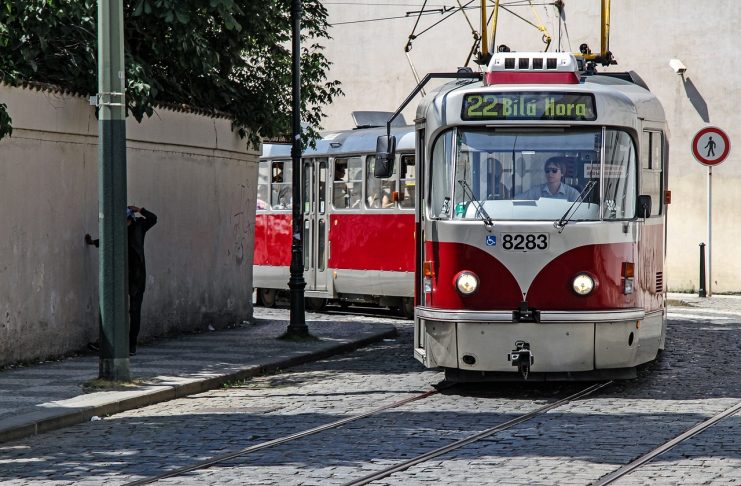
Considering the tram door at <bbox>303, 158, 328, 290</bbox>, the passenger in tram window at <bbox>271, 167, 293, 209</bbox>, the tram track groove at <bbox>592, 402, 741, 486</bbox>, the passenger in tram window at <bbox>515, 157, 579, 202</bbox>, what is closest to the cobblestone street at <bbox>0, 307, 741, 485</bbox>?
the tram track groove at <bbox>592, 402, 741, 486</bbox>

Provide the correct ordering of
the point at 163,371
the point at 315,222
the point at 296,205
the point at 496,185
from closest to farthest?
the point at 496,185 → the point at 163,371 → the point at 296,205 → the point at 315,222

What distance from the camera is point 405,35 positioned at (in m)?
33.7

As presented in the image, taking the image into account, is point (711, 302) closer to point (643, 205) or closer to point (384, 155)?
point (643, 205)

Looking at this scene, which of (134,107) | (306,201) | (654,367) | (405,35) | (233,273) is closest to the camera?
(654,367)

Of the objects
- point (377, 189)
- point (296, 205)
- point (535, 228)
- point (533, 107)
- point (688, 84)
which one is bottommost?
point (535, 228)

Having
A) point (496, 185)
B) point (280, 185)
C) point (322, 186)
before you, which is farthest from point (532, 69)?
point (280, 185)

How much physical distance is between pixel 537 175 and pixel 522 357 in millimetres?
1673

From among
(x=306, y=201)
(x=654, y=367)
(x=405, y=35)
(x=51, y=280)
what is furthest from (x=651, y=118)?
(x=405, y=35)

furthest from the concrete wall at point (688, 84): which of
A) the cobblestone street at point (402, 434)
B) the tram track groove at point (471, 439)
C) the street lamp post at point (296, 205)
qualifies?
the tram track groove at point (471, 439)

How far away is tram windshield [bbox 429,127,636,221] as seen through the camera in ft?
41.2

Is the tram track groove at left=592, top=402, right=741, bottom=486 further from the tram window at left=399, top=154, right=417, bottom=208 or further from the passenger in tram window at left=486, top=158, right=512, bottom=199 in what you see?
the tram window at left=399, top=154, right=417, bottom=208

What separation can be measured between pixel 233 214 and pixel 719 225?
12.8m

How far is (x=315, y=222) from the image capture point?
24000mm

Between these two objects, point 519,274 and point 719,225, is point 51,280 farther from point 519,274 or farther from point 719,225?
point 719,225
